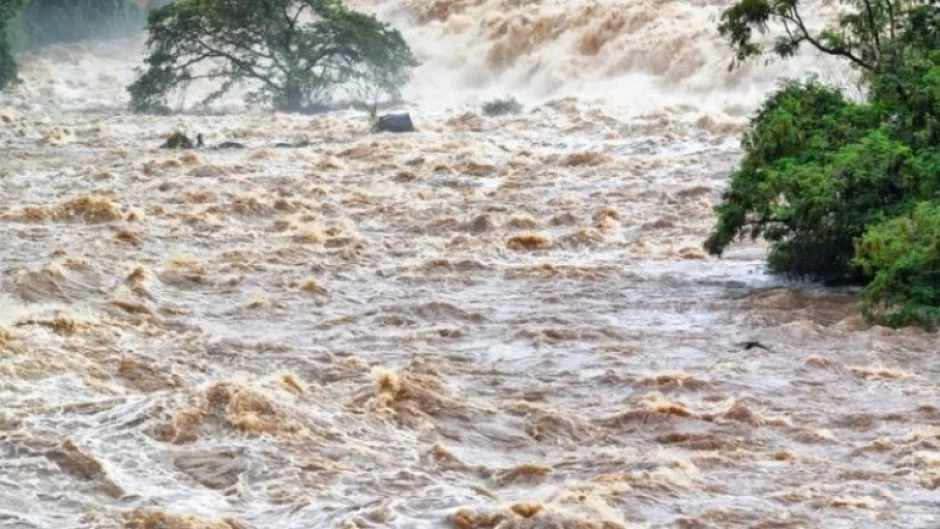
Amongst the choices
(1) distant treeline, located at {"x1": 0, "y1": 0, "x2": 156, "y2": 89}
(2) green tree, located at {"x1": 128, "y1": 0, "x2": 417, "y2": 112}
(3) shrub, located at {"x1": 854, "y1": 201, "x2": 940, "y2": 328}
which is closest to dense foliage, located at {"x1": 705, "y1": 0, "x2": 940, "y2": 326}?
(3) shrub, located at {"x1": 854, "y1": 201, "x2": 940, "y2": 328}

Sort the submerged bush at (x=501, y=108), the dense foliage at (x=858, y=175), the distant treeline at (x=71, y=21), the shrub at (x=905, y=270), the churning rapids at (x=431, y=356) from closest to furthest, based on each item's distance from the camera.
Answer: the churning rapids at (x=431, y=356), the shrub at (x=905, y=270), the dense foliage at (x=858, y=175), the submerged bush at (x=501, y=108), the distant treeline at (x=71, y=21)

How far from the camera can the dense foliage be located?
42.1 ft

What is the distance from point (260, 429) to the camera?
972cm

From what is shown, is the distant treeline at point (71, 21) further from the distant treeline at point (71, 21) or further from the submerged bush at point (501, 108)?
the submerged bush at point (501, 108)

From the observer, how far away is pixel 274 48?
35.9 meters

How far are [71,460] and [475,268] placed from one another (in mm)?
7366

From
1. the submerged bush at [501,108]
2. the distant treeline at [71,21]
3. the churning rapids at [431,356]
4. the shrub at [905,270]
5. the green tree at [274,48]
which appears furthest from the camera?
the distant treeline at [71,21]

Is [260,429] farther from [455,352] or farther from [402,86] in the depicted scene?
[402,86]

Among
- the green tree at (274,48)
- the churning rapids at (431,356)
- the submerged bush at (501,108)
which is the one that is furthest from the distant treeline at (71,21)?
the churning rapids at (431,356)

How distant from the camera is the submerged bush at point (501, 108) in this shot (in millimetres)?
32094

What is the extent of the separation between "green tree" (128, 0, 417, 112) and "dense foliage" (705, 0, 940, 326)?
20439 millimetres

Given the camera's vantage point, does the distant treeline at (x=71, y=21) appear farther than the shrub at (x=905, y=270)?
Yes

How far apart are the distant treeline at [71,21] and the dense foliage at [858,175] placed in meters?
32.8

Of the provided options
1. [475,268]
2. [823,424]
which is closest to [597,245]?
[475,268]
